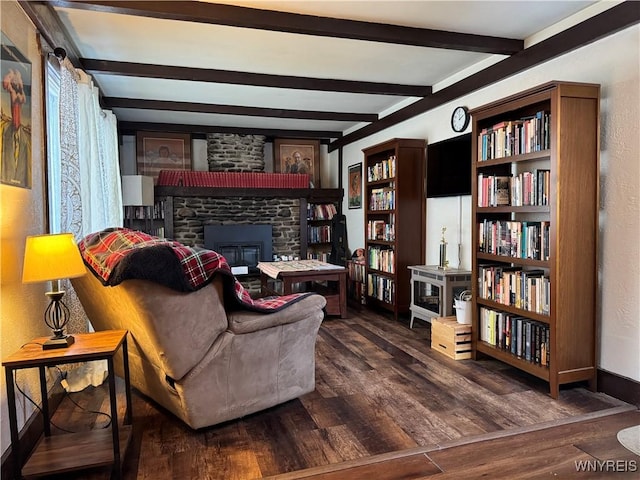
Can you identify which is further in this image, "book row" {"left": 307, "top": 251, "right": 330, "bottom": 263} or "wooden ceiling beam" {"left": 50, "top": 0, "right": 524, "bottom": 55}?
"book row" {"left": 307, "top": 251, "right": 330, "bottom": 263}

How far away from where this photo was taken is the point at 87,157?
3.48 meters

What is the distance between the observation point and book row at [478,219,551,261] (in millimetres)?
2916

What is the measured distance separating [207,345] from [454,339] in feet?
7.05

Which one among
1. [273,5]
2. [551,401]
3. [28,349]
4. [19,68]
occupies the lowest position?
[551,401]

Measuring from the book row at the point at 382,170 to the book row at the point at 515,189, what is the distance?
1.63 meters

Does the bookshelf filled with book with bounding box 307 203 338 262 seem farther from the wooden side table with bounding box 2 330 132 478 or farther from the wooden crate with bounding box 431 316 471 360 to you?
the wooden side table with bounding box 2 330 132 478

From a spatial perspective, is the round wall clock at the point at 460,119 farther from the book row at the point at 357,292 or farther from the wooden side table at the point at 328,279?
the book row at the point at 357,292

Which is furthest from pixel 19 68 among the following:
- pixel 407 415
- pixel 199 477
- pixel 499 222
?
pixel 499 222

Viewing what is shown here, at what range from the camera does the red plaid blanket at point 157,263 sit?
195 centimetres

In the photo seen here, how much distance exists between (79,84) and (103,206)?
1070 millimetres

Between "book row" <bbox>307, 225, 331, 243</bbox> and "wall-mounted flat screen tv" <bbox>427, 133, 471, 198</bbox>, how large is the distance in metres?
2.88

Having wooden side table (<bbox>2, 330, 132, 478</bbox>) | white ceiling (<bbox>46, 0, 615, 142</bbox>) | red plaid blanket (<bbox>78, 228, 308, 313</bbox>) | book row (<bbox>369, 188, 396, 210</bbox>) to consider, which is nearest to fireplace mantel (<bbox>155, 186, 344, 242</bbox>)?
white ceiling (<bbox>46, 0, 615, 142</bbox>)

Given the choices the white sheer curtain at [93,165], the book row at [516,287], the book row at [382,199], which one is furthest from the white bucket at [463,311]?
the white sheer curtain at [93,165]

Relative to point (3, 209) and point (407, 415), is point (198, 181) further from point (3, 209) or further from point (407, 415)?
point (407, 415)
